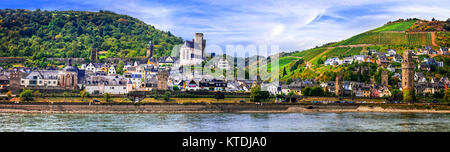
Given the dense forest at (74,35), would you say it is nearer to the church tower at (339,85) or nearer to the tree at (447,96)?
the church tower at (339,85)

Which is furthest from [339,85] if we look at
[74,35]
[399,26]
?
[74,35]

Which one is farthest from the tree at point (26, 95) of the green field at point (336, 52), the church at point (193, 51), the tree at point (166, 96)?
the green field at point (336, 52)

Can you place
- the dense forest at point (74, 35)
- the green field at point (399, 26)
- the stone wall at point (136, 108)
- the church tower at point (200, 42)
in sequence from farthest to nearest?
1. the green field at point (399, 26)
2. the church tower at point (200, 42)
3. the dense forest at point (74, 35)
4. the stone wall at point (136, 108)

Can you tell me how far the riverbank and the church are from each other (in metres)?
37.3

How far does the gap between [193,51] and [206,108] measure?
41.9 meters

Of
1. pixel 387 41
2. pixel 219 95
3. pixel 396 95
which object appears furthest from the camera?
pixel 387 41

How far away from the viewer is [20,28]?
351 ft

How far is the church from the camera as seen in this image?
A: 85.1 metres

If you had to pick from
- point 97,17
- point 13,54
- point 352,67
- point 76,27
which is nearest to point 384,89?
point 352,67

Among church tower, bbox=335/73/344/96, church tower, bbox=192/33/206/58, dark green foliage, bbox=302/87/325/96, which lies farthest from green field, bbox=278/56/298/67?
dark green foliage, bbox=302/87/325/96

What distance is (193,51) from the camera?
87875 mm

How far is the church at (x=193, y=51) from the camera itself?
85.1m

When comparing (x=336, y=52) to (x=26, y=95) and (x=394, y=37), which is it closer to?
(x=394, y=37)

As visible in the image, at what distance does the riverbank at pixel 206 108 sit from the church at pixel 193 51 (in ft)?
123
